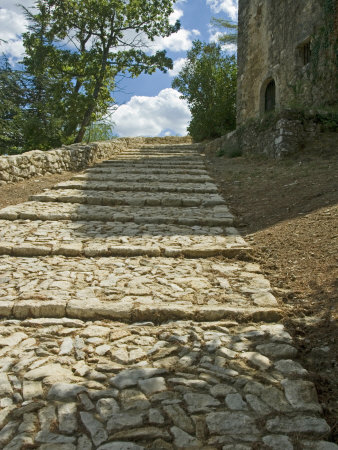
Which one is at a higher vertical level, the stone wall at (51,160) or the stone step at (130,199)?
the stone wall at (51,160)

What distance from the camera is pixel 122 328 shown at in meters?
2.76

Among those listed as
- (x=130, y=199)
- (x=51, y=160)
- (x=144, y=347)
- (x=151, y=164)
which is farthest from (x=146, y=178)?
(x=144, y=347)

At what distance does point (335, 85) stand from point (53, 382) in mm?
10230

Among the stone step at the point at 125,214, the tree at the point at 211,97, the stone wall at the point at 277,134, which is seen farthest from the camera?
the tree at the point at 211,97

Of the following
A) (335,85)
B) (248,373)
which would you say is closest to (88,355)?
(248,373)

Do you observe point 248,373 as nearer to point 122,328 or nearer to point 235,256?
point 122,328

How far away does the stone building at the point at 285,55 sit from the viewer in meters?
10.1

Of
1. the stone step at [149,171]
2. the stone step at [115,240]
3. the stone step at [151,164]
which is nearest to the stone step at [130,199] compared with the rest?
the stone step at [115,240]

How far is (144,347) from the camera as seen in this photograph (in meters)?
2.51

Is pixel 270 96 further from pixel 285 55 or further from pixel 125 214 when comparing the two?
pixel 125 214

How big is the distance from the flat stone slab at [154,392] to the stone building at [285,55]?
802cm

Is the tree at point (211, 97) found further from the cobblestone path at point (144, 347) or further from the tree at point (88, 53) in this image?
the cobblestone path at point (144, 347)

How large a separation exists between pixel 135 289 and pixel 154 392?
1.35 metres

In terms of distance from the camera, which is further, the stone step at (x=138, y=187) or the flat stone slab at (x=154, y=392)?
the stone step at (x=138, y=187)
